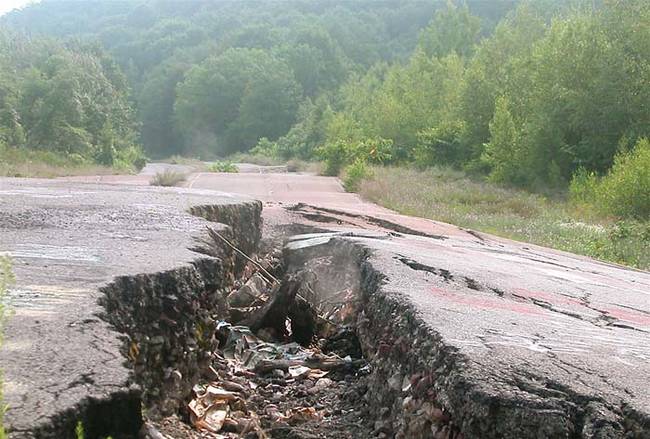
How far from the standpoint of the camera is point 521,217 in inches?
636

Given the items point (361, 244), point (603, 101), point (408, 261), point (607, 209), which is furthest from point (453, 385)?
point (603, 101)

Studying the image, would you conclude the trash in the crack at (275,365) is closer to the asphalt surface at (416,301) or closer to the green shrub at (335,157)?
the asphalt surface at (416,301)

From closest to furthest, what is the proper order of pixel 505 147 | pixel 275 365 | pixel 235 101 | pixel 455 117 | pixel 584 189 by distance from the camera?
pixel 275 365
pixel 584 189
pixel 505 147
pixel 455 117
pixel 235 101

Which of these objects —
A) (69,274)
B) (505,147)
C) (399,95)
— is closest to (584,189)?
(505,147)

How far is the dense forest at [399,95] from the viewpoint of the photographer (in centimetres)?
2309

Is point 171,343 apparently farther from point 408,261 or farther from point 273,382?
point 408,261

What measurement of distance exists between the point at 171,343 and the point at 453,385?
145 centimetres

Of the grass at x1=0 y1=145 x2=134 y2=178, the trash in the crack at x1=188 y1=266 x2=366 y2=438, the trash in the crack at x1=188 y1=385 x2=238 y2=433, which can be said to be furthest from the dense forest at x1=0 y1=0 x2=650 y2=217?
the trash in the crack at x1=188 y1=385 x2=238 y2=433

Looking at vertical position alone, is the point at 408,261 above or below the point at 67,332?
below

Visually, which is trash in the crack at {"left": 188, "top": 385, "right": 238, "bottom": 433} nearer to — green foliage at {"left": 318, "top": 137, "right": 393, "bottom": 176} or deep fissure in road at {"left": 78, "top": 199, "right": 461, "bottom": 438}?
deep fissure in road at {"left": 78, "top": 199, "right": 461, "bottom": 438}

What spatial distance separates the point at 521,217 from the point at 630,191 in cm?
301

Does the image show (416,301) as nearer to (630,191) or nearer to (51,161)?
(630,191)

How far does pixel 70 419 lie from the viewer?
215cm

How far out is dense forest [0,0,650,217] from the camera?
23094 mm
